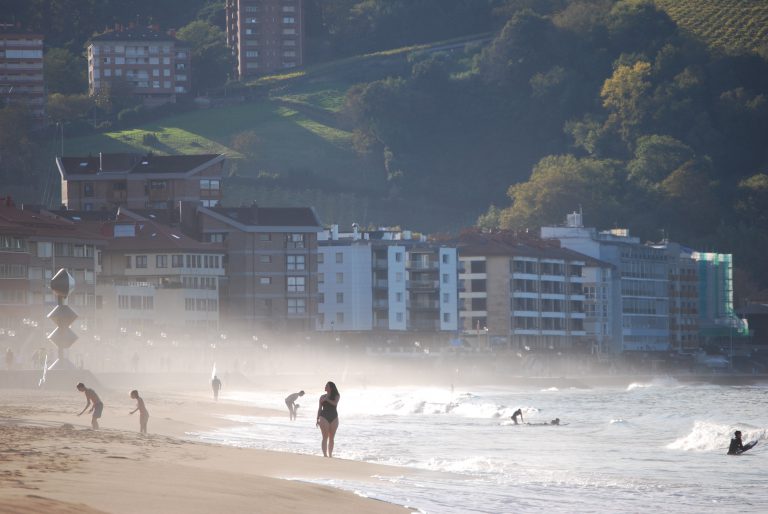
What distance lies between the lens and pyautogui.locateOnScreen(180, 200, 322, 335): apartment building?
134625mm

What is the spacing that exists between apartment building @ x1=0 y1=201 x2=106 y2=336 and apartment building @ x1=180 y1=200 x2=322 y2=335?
25.5 meters

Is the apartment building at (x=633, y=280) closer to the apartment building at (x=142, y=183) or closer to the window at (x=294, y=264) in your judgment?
the apartment building at (x=142, y=183)

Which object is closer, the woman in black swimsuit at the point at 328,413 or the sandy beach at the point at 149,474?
the sandy beach at the point at 149,474

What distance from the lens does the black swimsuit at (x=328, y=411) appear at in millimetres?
38375

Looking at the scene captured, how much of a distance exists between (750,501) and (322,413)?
8.80 meters

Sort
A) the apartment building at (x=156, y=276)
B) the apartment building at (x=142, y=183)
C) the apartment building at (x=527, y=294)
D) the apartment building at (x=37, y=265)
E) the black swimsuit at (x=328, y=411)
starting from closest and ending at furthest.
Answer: the black swimsuit at (x=328, y=411) → the apartment building at (x=37, y=265) → the apartment building at (x=156, y=276) → the apartment building at (x=142, y=183) → the apartment building at (x=527, y=294)

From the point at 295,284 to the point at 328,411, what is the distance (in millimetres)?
98212

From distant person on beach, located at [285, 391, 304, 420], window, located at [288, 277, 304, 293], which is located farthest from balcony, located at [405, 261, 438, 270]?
distant person on beach, located at [285, 391, 304, 420]

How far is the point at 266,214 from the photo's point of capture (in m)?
137

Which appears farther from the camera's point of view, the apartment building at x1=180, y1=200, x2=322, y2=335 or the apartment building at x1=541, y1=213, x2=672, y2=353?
Result: the apartment building at x1=541, y1=213, x2=672, y2=353

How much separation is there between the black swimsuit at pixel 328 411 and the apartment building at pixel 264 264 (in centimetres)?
9474

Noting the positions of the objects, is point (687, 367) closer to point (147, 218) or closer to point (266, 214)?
point (266, 214)

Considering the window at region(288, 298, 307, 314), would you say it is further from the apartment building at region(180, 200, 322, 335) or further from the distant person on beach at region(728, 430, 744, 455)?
the distant person on beach at region(728, 430, 744, 455)

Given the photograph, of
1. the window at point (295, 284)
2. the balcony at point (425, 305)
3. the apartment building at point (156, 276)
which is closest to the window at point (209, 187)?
the window at point (295, 284)
